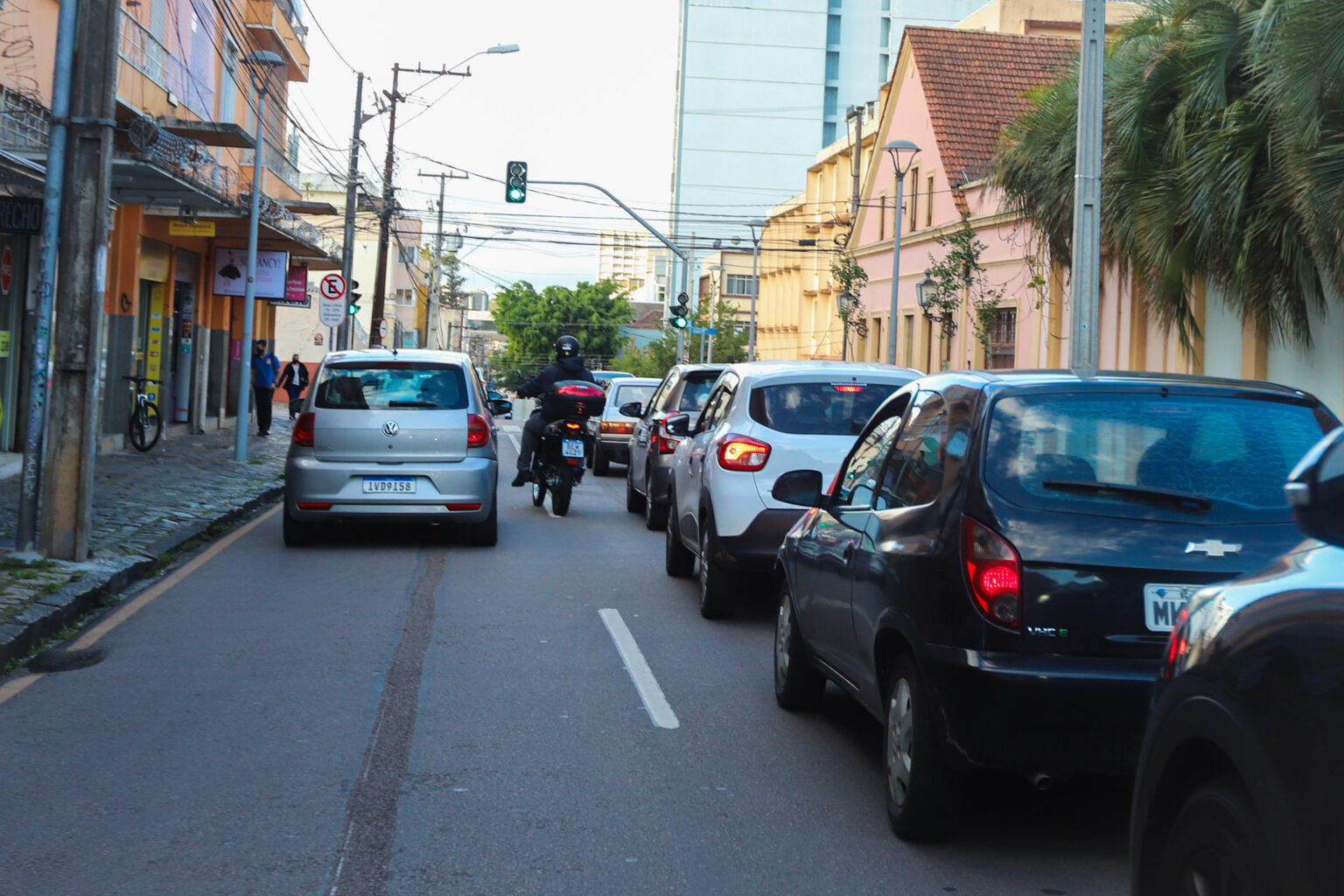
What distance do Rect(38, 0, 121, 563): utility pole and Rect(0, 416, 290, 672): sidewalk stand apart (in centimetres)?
42

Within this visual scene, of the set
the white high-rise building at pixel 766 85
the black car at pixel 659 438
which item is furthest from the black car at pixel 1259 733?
the white high-rise building at pixel 766 85

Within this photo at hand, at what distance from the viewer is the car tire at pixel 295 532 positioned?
1280cm

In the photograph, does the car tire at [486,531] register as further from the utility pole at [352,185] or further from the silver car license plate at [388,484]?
the utility pole at [352,185]

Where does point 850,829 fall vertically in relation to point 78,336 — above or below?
below

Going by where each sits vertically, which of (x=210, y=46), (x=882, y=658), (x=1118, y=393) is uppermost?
(x=210, y=46)

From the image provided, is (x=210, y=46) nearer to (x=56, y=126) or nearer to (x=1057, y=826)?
(x=56, y=126)

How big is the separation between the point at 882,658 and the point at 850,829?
0.62 m

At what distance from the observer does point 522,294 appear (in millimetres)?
→ 102625

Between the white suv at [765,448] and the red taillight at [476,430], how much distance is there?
329 centimetres

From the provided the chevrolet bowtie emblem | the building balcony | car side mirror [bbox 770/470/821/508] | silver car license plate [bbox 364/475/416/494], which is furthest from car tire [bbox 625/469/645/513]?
the building balcony

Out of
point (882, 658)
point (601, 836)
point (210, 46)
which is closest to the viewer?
point (601, 836)

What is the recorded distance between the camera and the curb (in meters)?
7.96

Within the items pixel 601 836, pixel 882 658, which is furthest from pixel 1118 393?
pixel 601 836

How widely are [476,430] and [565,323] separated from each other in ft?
286
